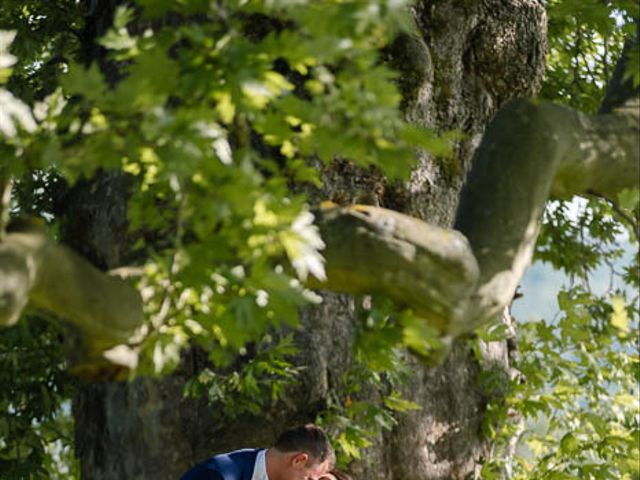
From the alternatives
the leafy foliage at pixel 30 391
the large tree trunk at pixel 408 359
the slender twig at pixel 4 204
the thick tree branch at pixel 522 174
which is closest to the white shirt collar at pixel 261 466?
the large tree trunk at pixel 408 359

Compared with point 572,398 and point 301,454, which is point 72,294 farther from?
point 572,398

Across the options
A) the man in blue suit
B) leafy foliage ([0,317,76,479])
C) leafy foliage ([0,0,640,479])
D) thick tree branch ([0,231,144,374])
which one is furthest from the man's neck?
leafy foliage ([0,317,76,479])

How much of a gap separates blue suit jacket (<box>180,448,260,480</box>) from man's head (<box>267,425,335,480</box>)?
10 cm

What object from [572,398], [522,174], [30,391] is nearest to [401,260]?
[522,174]

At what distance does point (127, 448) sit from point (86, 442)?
1.14 feet

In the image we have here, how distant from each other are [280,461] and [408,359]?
105 cm

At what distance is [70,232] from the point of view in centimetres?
632

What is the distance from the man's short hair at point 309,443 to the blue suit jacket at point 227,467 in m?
0.17

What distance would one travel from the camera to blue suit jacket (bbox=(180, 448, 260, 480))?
5613mm

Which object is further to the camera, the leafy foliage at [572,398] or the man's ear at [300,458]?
the leafy foliage at [572,398]

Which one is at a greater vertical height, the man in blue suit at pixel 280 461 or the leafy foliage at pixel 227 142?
the leafy foliage at pixel 227 142

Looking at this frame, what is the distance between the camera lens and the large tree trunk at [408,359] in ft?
19.7

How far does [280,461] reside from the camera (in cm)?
578

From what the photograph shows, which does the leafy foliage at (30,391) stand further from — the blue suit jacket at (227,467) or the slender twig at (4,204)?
the slender twig at (4,204)
